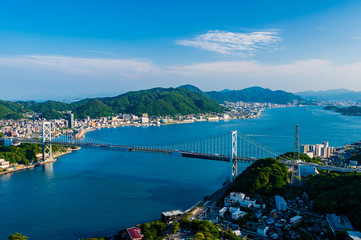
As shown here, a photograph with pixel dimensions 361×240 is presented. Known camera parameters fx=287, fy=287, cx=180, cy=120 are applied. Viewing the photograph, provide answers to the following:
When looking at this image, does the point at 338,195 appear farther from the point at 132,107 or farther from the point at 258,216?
the point at 132,107

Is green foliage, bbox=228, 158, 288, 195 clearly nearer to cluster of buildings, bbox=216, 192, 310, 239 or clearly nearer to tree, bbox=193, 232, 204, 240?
cluster of buildings, bbox=216, 192, 310, 239

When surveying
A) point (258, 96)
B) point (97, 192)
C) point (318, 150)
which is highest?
point (258, 96)

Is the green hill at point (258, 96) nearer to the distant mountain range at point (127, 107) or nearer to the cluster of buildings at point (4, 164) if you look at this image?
the distant mountain range at point (127, 107)

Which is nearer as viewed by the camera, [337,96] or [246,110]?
[246,110]

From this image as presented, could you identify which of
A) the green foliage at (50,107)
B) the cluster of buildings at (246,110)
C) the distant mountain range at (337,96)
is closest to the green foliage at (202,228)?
the cluster of buildings at (246,110)

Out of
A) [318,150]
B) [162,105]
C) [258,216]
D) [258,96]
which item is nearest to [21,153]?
[258,216]

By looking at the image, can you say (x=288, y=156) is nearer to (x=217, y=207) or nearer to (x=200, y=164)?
(x=200, y=164)
